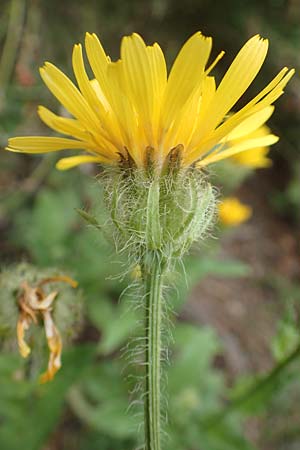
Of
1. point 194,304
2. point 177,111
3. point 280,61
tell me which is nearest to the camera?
point 177,111

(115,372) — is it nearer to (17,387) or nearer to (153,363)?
(17,387)

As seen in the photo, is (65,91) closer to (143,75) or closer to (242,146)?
(143,75)

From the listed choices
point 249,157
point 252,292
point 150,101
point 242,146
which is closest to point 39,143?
point 150,101

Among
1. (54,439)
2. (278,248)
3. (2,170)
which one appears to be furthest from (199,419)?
(278,248)

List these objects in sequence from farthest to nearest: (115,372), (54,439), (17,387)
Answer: (54,439) < (115,372) < (17,387)

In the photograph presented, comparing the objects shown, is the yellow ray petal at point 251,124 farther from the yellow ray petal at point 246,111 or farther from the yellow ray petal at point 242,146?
the yellow ray petal at point 246,111

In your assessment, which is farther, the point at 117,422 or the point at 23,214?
the point at 23,214

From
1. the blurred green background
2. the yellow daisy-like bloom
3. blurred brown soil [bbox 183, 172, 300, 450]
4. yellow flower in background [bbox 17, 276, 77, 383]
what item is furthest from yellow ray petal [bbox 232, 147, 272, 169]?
the yellow daisy-like bloom

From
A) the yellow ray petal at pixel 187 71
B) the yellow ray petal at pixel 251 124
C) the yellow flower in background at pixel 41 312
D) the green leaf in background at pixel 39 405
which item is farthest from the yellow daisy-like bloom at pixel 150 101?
the green leaf in background at pixel 39 405
